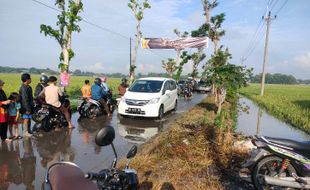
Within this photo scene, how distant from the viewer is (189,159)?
6.20 m

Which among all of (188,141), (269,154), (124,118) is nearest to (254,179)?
(269,154)

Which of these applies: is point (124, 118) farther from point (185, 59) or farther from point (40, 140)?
point (185, 59)

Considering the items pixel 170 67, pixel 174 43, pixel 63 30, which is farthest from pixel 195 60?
pixel 63 30

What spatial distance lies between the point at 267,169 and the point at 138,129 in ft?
18.7

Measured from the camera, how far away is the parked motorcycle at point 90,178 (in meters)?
2.33

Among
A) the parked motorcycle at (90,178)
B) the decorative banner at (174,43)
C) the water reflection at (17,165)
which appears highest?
the decorative banner at (174,43)

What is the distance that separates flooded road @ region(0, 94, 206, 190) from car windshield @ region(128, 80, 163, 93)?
2.54 meters

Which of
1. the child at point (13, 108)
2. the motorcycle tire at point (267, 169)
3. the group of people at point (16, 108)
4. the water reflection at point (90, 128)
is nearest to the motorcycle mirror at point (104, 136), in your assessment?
the motorcycle tire at point (267, 169)

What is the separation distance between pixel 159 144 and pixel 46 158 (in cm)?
256

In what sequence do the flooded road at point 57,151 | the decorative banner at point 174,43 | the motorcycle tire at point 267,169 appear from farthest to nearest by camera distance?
the decorative banner at point 174,43 < the flooded road at point 57,151 < the motorcycle tire at point 267,169

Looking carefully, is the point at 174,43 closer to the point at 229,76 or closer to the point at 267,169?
the point at 229,76

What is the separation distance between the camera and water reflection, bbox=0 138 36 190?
16.2 feet

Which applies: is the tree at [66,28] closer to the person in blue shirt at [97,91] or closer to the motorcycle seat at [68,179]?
the person in blue shirt at [97,91]

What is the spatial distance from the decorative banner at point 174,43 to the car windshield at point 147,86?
12206 mm
